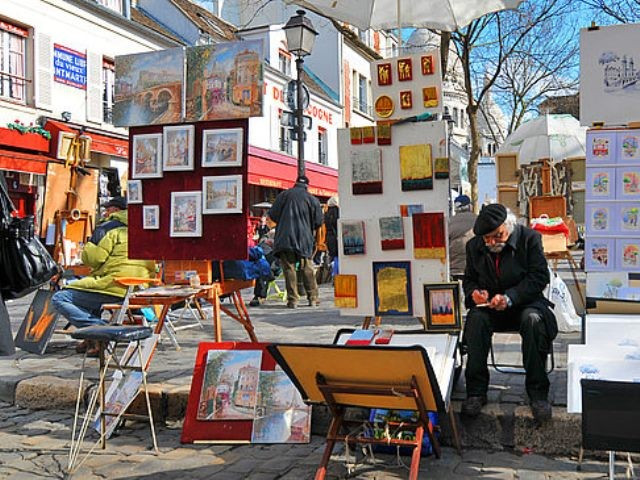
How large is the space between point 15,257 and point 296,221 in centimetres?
590

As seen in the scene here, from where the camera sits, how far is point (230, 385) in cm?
446

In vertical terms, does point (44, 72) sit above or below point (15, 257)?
above

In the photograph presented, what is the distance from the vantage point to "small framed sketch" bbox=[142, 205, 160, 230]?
550cm

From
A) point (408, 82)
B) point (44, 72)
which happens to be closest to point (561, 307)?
point (408, 82)

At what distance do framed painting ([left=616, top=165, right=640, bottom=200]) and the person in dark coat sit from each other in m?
4.70

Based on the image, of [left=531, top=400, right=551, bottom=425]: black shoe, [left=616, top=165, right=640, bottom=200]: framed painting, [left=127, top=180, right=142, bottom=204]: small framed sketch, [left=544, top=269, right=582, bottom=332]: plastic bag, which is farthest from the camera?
[left=544, top=269, right=582, bottom=332]: plastic bag

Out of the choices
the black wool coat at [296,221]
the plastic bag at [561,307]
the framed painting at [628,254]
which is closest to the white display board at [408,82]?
the framed painting at [628,254]

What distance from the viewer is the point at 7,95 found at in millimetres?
15711

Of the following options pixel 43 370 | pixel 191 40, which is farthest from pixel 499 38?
pixel 191 40

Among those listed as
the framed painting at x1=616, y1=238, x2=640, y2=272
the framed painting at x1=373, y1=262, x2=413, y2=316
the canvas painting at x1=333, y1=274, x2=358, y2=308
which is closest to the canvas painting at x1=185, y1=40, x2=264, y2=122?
the canvas painting at x1=333, y1=274, x2=358, y2=308

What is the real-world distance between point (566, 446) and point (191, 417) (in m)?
2.21

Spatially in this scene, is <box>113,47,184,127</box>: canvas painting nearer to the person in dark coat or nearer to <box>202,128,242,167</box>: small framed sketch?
<box>202,128,242,167</box>: small framed sketch

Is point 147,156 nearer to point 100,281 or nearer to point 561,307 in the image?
point 100,281

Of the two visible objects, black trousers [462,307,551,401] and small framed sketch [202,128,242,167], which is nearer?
black trousers [462,307,551,401]
